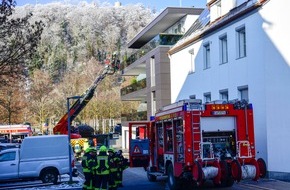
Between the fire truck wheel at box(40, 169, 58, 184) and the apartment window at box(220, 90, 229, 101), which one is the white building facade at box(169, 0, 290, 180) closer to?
the apartment window at box(220, 90, 229, 101)

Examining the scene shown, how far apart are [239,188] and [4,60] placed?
30.5 feet

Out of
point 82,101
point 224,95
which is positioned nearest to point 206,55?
point 224,95

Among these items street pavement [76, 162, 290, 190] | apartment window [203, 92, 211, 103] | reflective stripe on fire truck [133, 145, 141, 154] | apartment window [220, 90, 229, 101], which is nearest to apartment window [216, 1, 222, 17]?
apartment window [203, 92, 211, 103]

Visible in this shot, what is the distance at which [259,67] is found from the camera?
18906 millimetres

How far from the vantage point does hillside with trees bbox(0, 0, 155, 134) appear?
15.6 meters

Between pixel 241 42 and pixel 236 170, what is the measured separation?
8740 mm

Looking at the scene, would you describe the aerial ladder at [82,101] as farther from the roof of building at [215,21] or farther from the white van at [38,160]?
the white van at [38,160]

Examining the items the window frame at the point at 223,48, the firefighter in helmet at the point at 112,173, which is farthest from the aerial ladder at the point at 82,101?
the firefighter in helmet at the point at 112,173

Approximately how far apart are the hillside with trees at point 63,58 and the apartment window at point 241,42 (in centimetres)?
902

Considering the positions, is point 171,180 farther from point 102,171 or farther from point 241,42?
point 241,42

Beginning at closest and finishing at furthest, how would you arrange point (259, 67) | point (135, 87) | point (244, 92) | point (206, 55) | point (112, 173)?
1. point (112, 173)
2. point (259, 67)
3. point (244, 92)
4. point (206, 55)
5. point (135, 87)

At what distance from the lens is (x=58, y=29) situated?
136m

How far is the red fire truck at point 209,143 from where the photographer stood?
46.1 feet

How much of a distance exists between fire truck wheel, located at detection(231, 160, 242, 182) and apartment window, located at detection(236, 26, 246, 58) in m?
7.87
